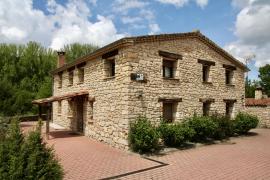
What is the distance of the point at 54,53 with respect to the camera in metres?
39.7

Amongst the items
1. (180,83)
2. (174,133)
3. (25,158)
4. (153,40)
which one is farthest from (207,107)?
(25,158)

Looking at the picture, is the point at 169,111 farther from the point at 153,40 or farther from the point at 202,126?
the point at 153,40

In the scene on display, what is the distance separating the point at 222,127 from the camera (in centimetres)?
1545

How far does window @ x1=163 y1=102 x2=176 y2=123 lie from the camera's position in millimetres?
14062

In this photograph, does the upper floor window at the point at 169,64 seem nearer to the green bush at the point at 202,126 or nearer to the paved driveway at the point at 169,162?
the green bush at the point at 202,126

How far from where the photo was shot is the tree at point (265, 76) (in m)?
45.2

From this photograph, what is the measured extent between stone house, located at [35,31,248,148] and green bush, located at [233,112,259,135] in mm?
1135

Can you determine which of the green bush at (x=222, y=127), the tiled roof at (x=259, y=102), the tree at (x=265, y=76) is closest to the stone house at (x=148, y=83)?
the green bush at (x=222, y=127)

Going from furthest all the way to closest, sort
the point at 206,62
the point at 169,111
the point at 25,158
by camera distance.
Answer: the point at 206,62
the point at 169,111
the point at 25,158

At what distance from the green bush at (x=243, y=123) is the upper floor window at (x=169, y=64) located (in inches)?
219

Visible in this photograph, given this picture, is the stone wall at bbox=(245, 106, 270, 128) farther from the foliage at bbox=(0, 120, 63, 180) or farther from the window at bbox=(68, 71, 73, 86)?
the foliage at bbox=(0, 120, 63, 180)

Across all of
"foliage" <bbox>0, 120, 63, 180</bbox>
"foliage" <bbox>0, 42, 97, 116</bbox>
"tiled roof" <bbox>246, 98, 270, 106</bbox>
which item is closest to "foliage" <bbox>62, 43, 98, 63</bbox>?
"foliage" <bbox>0, 42, 97, 116</bbox>

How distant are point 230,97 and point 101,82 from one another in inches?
364

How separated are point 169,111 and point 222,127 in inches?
135
